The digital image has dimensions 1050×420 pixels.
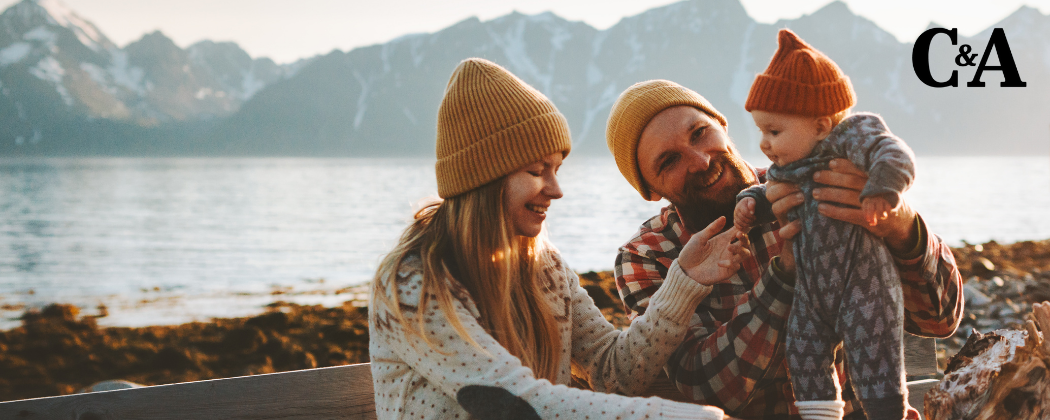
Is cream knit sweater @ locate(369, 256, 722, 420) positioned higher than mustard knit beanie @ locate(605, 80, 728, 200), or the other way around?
mustard knit beanie @ locate(605, 80, 728, 200)

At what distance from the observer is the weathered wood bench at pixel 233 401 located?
2.30 metres

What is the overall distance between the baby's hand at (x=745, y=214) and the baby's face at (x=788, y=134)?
6.8 inches

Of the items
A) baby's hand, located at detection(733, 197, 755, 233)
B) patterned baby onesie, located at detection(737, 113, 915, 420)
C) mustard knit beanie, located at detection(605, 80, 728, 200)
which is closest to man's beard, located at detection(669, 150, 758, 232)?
mustard knit beanie, located at detection(605, 80, 728, 200)

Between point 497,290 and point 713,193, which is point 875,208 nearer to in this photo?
point 713,193

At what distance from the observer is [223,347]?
7.39 metres

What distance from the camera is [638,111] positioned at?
9.95 feet

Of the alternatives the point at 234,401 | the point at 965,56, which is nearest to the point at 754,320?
the point at 234,401

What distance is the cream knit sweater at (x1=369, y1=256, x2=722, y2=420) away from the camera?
1996 mm

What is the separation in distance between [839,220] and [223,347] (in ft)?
22.4

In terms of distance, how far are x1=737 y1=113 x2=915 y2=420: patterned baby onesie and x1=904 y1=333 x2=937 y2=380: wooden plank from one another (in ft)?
4.17

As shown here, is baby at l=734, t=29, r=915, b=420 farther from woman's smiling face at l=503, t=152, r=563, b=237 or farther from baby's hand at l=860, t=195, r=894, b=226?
woman's smiling face at l=503, t=152, r=563, b=237

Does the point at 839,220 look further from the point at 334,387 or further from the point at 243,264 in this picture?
the point at 243,264

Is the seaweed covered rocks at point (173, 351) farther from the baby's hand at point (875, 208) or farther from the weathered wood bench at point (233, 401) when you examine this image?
the baby's hand at point (875, 208)

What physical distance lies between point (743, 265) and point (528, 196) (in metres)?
1.01
